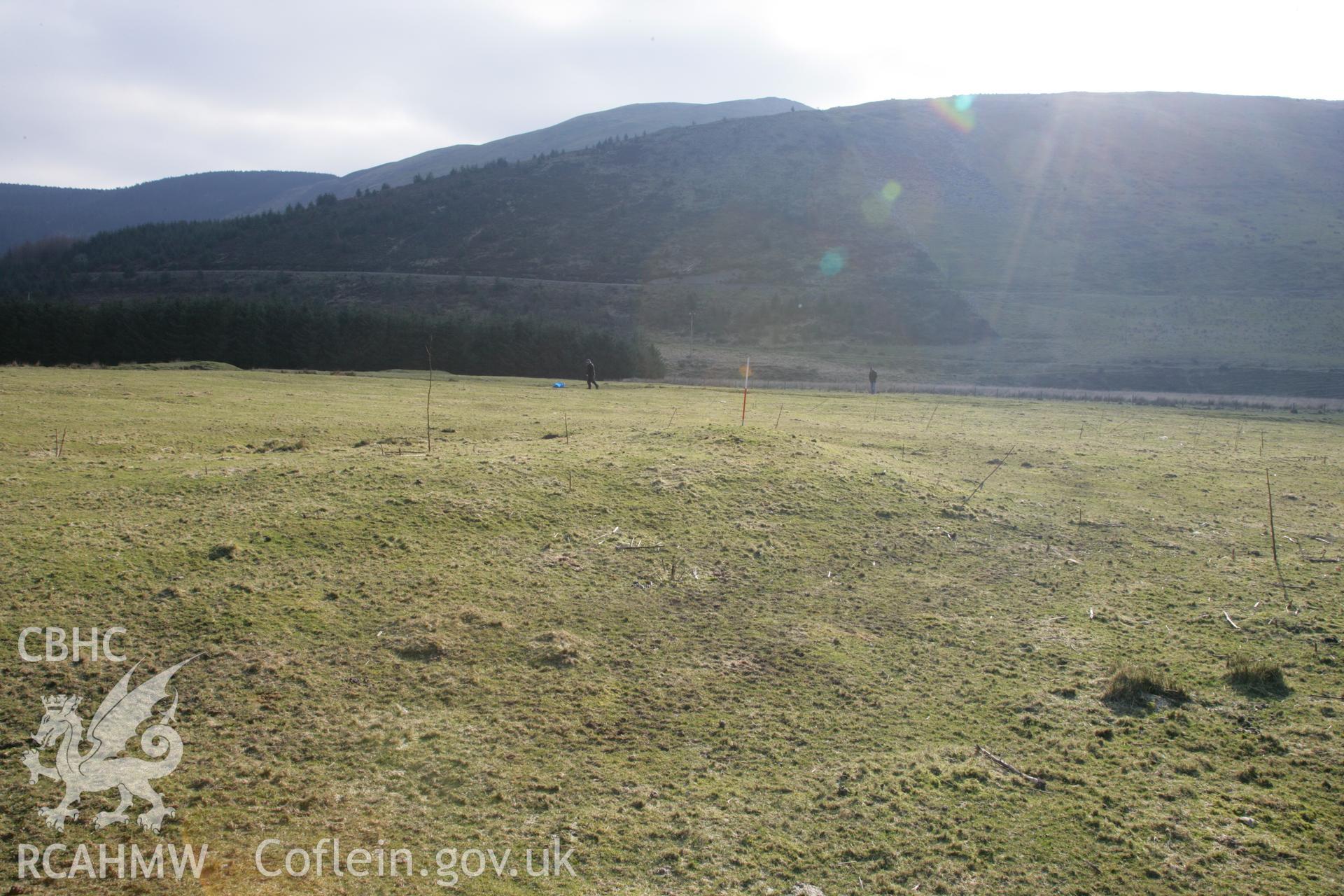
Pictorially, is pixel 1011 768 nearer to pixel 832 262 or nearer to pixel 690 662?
pixel 690 662

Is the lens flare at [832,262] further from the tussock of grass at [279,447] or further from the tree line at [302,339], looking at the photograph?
the tussock of grass at [279,447]

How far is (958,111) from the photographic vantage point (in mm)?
155125

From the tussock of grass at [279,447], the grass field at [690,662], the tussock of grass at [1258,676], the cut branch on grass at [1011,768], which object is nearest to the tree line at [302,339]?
the tussock of grass at [279,447]

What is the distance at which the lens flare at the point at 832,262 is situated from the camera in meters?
105

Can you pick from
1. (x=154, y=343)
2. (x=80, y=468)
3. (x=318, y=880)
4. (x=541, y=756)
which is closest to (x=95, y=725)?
(x=318, y=880)

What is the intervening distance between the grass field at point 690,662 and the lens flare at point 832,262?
9161cm

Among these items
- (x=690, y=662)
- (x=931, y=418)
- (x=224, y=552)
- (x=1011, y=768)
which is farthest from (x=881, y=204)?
(x=1011, y=768)

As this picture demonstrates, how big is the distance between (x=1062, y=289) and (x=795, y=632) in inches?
3892

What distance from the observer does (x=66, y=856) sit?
535 centimetres

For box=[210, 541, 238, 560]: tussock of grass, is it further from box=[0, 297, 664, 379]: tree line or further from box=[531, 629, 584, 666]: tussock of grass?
box=[0, 297, 664, 379]: tree line

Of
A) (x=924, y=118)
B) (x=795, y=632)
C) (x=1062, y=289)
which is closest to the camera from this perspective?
(x=795, y=632)

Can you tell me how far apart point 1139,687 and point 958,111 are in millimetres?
167558

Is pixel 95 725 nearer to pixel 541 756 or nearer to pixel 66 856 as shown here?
pixel 66 856

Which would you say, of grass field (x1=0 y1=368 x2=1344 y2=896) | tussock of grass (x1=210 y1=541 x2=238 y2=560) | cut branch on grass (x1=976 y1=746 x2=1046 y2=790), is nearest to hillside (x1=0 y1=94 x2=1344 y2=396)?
grass field (x1=0 y1=368 x2=1344 y2=896)
